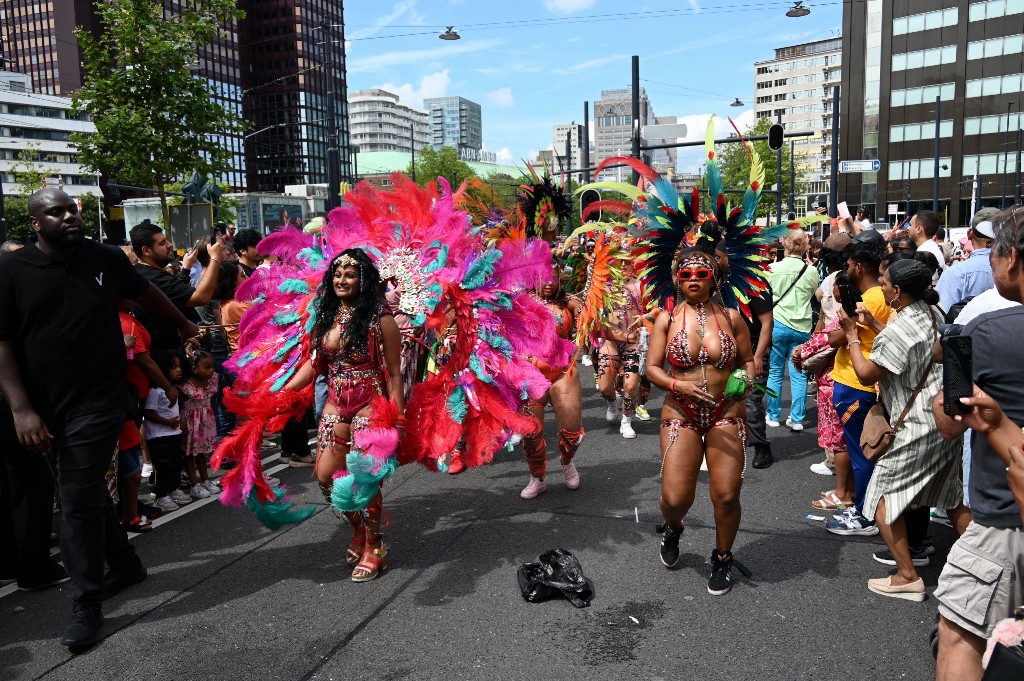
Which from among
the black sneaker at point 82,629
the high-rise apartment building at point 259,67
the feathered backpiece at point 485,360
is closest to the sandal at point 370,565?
the feathered backpiece at point 485,360

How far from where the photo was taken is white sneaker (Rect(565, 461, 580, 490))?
5867 mm

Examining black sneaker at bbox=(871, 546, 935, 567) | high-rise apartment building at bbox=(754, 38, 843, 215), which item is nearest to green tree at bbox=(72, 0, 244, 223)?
black sneaker at bbox=(871, 546, 935, 567)

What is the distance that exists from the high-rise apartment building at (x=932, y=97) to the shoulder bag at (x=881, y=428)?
178 ft

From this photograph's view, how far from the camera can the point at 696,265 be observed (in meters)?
4.22

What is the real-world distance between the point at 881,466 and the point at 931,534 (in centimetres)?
125

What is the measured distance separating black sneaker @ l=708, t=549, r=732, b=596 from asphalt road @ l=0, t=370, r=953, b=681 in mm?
51

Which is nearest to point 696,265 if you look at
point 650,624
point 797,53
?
point 650,624

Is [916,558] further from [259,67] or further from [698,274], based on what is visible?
[259,67]

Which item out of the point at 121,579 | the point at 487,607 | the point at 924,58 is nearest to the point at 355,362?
the point at 487,607

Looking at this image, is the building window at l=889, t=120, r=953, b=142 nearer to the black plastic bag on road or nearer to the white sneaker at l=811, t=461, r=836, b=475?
the white sneaker at l=811, t=461, r=836, b=475

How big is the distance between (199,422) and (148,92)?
9994 millimetres

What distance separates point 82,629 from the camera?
3.62 metres

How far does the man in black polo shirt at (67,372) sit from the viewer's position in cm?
363

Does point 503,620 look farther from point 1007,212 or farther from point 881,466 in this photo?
point 1007,212
